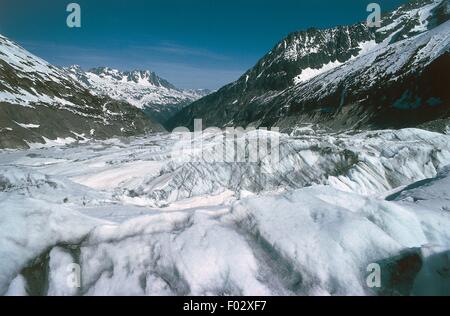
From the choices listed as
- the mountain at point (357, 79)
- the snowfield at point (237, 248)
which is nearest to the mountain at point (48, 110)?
the mountain at point (357, 79)

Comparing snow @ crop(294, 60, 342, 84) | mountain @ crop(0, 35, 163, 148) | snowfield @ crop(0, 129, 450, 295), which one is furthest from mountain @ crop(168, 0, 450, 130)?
snowfield @ crop(0, 129, 450, 295)

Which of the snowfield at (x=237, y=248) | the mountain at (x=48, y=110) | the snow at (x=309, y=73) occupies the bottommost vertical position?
the snowfield at (x=237, y=248)

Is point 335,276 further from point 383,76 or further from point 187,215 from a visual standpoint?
point 383,76

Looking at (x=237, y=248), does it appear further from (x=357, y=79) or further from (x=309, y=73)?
(x=309, y=73)

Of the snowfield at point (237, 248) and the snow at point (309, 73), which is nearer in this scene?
the snowfield at point (237, 248)

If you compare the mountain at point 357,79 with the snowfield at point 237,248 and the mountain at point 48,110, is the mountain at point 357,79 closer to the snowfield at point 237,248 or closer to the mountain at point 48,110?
the mountain at point 48,110

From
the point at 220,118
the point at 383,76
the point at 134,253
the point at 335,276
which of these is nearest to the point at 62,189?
the point at 134,253

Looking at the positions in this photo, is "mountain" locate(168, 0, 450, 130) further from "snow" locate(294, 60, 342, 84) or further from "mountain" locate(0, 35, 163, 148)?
"mountain" locate(0, 35, 163, 148)
